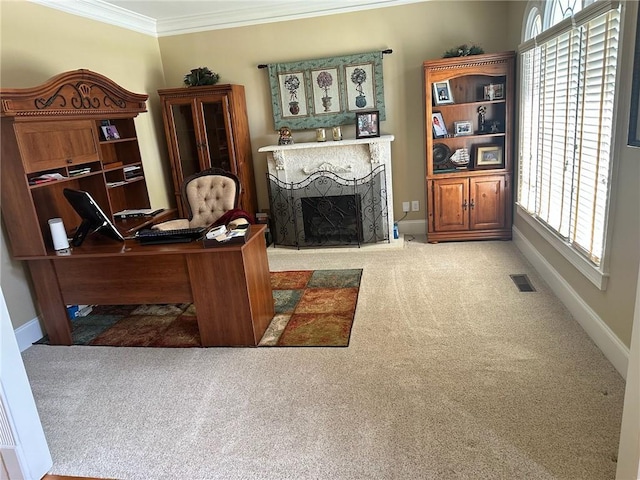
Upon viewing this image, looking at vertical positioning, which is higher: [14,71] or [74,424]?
[14,71]

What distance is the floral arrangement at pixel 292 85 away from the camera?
17.1 ft

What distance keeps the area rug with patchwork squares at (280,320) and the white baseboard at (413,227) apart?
144 cm

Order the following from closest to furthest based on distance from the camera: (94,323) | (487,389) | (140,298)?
(487,389), (140,298), (94,323)

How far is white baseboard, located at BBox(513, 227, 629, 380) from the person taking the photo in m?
2.48

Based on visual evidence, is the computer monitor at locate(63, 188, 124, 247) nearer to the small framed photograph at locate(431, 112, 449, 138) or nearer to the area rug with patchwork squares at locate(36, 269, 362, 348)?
the area rug with patchwork squares at locate(36, 269, 362, 348)

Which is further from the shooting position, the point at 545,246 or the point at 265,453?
the point at 545,246

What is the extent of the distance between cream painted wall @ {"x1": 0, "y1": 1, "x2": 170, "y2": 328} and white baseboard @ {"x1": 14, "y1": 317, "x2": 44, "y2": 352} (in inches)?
1.6

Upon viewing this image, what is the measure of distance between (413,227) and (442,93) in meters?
1.56

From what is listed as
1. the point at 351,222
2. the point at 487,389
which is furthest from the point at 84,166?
the point at 487,389

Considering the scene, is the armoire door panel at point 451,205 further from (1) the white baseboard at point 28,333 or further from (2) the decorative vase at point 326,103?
(1) the white baseboard at point 28,333

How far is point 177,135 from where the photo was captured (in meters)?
5.28

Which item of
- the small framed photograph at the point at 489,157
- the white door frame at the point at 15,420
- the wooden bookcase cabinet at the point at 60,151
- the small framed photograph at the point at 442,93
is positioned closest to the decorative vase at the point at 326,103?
the small framed photograph at the point at 442,93

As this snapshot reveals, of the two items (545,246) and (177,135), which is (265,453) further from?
(177,135)

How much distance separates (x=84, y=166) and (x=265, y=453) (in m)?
3.02
